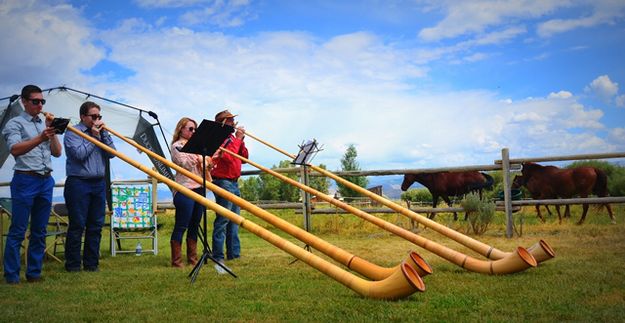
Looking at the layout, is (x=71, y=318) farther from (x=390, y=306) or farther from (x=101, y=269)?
(x=101, y=269)

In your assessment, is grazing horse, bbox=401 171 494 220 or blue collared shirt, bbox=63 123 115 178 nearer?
blue collared shirt, bbox=63 123 115 178

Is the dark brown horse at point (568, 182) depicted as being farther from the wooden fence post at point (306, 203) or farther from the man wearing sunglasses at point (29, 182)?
the man wearing sunglasses at point (29, 182)

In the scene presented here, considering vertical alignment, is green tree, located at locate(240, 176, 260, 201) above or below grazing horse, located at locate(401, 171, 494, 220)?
below

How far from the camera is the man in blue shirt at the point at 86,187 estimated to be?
16.2 ft

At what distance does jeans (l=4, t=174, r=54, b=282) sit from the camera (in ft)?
14.4

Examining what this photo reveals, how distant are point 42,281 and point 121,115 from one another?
458 cm

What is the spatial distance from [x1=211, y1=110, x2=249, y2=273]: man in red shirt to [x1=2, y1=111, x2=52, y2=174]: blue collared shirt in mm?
1574

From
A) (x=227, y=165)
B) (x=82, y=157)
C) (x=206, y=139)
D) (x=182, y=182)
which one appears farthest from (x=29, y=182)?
(x=227, y=165)

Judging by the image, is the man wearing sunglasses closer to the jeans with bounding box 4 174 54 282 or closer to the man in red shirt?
the jeans with bounding box 4 174 54 282

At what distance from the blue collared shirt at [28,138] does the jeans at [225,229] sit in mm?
1650

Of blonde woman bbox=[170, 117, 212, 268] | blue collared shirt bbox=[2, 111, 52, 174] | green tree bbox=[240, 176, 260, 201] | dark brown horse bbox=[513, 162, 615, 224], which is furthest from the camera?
green tree bbox=[240, 176, 260, 201]

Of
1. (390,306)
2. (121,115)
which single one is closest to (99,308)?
(390,306)

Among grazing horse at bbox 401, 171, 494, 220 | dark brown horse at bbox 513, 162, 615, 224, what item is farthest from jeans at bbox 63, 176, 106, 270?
dark brown horse at bbox 513, 162, 615, 224

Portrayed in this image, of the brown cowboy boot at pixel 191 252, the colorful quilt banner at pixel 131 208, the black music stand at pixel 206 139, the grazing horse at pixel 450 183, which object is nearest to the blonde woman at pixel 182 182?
the brown cowboy boot at pixel 191 252
